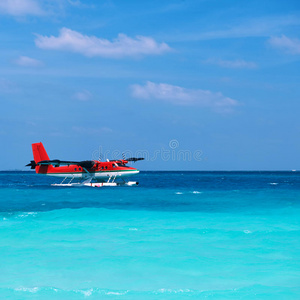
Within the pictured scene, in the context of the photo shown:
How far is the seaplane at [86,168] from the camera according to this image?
178 ft

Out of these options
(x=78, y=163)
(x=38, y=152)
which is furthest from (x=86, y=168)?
(x=38, y=152)

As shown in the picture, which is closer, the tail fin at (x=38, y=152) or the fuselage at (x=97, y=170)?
the fuselage at (x=97, y=170)

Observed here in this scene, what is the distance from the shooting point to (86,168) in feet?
182

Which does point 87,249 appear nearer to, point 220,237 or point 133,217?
point 220,237

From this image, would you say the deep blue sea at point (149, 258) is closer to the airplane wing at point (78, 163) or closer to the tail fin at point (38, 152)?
→ the airplane wing at point (78, 163)

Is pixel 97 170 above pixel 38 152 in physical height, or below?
below

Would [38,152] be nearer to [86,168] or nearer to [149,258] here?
[86,168]

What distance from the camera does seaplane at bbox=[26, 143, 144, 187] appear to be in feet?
178

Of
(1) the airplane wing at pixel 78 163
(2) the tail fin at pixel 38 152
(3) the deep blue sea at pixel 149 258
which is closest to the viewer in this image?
(3) the deep blue sea at pixel 149 258

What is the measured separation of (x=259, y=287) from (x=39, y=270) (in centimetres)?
593

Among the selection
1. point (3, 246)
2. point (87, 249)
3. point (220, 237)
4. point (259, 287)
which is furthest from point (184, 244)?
point (3, 246)

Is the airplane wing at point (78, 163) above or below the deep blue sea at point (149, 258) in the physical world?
above

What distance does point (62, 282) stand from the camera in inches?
375

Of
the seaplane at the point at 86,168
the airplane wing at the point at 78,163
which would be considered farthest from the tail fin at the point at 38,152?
the airplane wing at the point at 78,163
